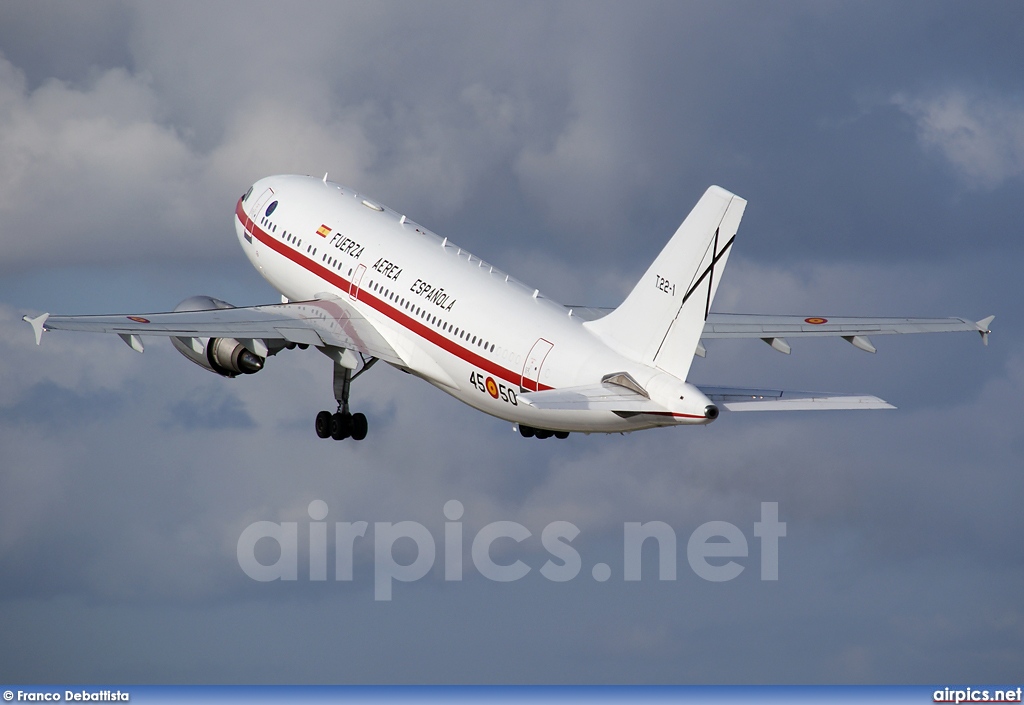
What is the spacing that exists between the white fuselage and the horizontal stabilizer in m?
1.28

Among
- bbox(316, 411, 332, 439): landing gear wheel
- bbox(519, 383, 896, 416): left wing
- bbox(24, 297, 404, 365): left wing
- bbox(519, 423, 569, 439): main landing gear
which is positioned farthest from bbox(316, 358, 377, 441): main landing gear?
bbox(519, 383, 896, 416): left wing

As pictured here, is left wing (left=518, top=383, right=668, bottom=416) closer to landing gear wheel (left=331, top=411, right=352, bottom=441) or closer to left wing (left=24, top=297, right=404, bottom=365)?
left wing (left=24, top=297, right=404, bottom=365)

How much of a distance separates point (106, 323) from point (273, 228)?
11.0 metres

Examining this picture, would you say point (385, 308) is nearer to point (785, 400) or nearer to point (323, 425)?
point (323, 425)

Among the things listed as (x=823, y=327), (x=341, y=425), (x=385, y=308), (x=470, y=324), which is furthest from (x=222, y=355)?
(x=823, y=327)

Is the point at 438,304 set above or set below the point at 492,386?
above

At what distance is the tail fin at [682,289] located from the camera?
48.9m

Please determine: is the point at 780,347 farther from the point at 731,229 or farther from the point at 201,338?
the point at 201,338

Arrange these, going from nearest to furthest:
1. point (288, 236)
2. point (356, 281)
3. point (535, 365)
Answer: point (535, 365) < point (356, 281) < point (288, 236)

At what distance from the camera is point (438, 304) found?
57.3 meters

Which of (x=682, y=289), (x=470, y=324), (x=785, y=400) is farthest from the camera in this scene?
(x=470, y=324)

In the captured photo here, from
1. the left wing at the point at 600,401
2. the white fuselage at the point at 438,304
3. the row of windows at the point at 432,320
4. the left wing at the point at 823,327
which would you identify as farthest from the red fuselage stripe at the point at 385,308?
the left wing at the point at 823,327

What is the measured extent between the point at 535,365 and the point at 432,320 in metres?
5.40

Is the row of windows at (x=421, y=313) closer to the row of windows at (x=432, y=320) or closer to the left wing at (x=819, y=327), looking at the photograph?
the row of windows at (x=432, y=320)
